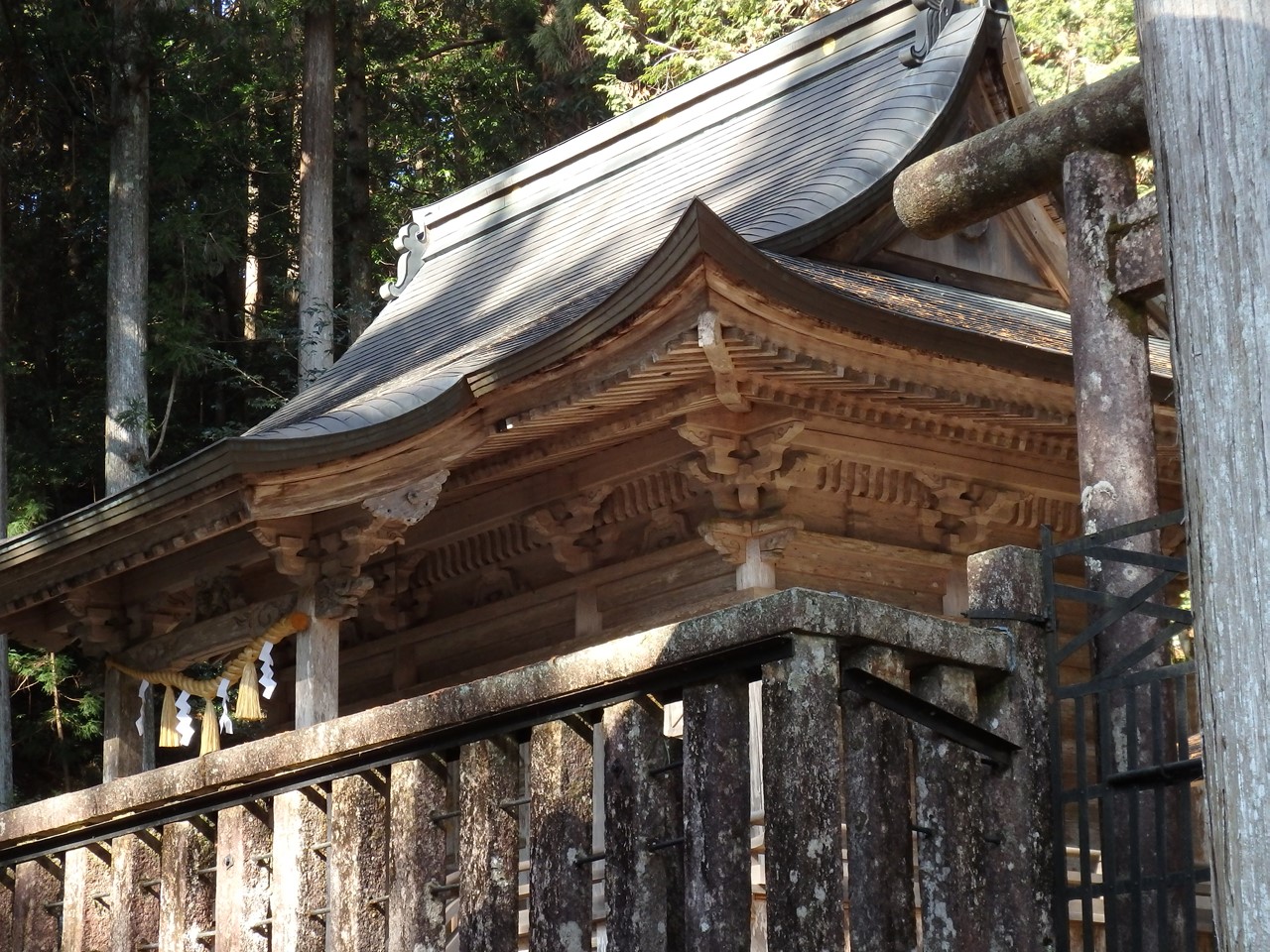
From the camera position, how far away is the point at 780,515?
28.1 ft

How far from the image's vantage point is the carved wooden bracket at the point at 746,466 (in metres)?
8.26

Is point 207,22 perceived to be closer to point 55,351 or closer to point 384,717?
point 55,351

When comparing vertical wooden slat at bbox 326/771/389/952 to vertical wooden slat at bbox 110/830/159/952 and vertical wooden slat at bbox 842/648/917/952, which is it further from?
vertical wooden slat at bbox 842/648/917/952

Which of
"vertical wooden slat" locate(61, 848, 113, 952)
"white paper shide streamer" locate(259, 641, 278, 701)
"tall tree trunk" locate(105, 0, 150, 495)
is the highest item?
"tall tree trunk" locate(105, 0, 150, 495)

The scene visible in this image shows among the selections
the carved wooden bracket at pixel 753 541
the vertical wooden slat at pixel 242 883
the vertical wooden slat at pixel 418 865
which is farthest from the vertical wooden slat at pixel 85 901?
the carved wooden bracket at pixel 753 541

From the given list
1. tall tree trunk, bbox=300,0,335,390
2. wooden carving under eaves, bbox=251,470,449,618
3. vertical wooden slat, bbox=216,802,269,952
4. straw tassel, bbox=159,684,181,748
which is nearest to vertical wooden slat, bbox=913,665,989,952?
vertical wooden slat, bbox=216,802,269,952

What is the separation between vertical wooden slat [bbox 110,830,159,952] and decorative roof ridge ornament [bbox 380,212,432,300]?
31.0ft

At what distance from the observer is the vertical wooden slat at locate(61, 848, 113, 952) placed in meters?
5.01

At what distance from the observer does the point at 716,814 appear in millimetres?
3492

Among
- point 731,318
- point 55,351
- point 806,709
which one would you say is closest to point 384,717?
point 806,709

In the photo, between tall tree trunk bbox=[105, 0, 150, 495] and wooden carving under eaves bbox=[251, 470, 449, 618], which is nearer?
wooden carving under eaves bbox=[251, 470, 449, 618]

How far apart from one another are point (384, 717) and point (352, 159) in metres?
19.0

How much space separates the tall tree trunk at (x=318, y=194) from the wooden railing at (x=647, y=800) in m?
14.4

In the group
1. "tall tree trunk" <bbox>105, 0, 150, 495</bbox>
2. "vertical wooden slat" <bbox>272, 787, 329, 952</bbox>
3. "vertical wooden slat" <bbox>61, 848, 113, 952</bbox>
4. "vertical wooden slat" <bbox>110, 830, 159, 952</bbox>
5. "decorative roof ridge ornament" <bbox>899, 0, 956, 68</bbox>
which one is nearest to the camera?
"vertical wooden slat" <bbox>272, 787, 329, 952</bbox>
